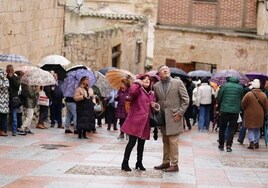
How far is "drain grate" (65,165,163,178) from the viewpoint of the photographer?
11133 millimetres

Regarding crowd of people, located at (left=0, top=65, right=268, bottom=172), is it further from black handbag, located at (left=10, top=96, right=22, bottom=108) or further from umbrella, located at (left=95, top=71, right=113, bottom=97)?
umbrella, located at (left=95, top=71, right=113, bottom=97)

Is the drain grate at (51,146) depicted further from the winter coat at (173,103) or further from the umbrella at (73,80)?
the winter coat at (173,103)

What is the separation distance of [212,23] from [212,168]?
64.2 ft

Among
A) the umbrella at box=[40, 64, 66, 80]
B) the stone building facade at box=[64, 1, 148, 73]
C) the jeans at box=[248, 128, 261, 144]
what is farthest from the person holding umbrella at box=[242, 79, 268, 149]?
the stone building facade at box=[64, 1, 148, 73]

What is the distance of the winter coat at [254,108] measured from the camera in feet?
51.3

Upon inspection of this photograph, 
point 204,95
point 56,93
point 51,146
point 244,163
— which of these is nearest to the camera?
point 244,163

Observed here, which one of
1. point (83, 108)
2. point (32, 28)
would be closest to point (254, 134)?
point (83, 108)

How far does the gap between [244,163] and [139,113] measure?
9.11 ft

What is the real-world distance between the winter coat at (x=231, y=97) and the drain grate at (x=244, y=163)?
1.51m

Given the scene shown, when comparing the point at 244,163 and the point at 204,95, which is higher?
the point at 204,95

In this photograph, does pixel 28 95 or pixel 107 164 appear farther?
pixel 28 95

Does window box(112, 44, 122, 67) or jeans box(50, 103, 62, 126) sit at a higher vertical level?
window box(112, 44, 122, 67)

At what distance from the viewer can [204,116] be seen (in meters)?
21.1

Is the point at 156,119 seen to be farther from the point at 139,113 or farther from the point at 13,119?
the point at 13,119
